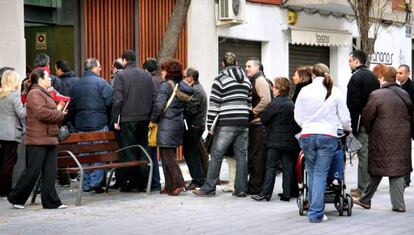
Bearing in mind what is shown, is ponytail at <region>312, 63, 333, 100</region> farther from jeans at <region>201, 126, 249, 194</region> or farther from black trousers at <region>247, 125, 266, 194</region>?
black trousers at <region>247, 125, 266, 194</region>

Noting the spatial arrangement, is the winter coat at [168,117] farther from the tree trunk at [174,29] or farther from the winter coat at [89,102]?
the tree trunk at [174,29]

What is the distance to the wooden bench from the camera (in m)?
13.6

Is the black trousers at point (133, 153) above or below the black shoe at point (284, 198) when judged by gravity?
above

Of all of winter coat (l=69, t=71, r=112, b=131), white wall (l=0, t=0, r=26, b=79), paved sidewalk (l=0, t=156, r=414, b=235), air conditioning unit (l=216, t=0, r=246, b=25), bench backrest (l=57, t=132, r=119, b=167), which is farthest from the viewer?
air conditioning unit (l=216, t=0, r=246, b=25)

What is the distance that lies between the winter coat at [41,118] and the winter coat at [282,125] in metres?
2.71

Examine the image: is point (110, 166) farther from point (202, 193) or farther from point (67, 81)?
point (67, 81)

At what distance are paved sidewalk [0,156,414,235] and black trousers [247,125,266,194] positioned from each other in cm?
33

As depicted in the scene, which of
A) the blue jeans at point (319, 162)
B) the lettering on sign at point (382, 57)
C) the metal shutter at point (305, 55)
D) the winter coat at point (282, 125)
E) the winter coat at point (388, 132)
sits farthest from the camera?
the lettering on sign at point (382, 57)

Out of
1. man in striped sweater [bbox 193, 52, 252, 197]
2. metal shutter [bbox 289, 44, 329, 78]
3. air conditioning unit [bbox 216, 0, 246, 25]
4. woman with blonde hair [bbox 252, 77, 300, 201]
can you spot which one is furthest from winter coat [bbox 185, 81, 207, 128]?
metal shutter [bbox 289, 44, 329, 78]

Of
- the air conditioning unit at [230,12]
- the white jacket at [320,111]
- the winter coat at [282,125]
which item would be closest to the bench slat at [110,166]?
the winter coat at [282,125]

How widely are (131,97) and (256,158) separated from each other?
1948mm

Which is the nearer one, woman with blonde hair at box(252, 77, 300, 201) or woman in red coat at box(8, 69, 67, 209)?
woman in red coat at box(8, 69, 67, 209)

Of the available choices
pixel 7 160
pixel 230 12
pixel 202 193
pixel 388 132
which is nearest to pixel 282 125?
pixel 388 132

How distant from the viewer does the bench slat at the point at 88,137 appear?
13.9 m
